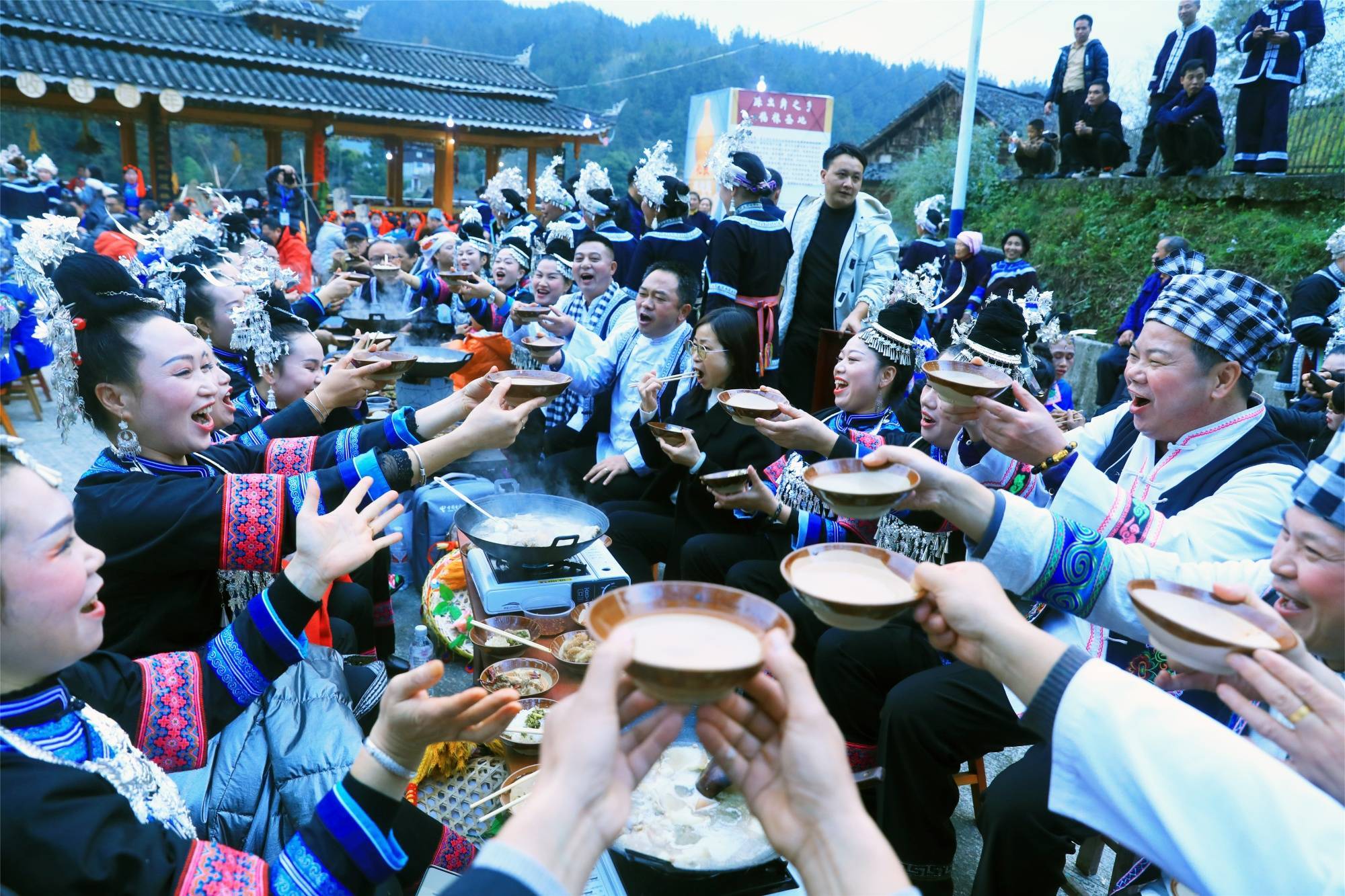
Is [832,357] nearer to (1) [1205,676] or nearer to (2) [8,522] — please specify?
(1) [1205,676]

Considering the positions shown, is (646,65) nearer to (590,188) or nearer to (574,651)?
(590,188)

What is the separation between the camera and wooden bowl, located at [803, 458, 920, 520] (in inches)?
76.0

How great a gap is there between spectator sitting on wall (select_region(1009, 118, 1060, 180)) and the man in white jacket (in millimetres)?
9015

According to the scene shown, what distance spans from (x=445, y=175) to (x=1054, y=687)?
2055cm

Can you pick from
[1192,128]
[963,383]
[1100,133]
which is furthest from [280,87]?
[963,383]

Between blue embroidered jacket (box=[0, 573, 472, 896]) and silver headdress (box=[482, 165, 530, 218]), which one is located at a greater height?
silver headdress (box=[482, 165, 530, 218])

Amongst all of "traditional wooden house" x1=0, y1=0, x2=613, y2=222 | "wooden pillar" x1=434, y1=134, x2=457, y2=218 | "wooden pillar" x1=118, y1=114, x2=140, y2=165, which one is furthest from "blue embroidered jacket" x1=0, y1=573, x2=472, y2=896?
"wooden pillar" x1=434, y1=134, x2=457, y2=218

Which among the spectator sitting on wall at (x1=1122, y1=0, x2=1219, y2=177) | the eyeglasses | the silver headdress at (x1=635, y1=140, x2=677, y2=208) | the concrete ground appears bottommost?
the concrete ground

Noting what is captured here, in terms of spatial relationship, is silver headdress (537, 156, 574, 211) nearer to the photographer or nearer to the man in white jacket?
the man in white jacket

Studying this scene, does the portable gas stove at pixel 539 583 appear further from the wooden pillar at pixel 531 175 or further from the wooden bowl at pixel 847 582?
the wooden pillar at pixel 531 175

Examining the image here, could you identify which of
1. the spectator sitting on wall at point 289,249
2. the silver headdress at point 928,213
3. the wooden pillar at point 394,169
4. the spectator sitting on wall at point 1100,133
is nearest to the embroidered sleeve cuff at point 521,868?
the spectator sitting on wall at point 289,249

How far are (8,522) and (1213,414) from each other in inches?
117

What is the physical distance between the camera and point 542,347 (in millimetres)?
4617

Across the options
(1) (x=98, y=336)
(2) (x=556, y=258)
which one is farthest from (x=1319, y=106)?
(1) (x=98, y=336)
